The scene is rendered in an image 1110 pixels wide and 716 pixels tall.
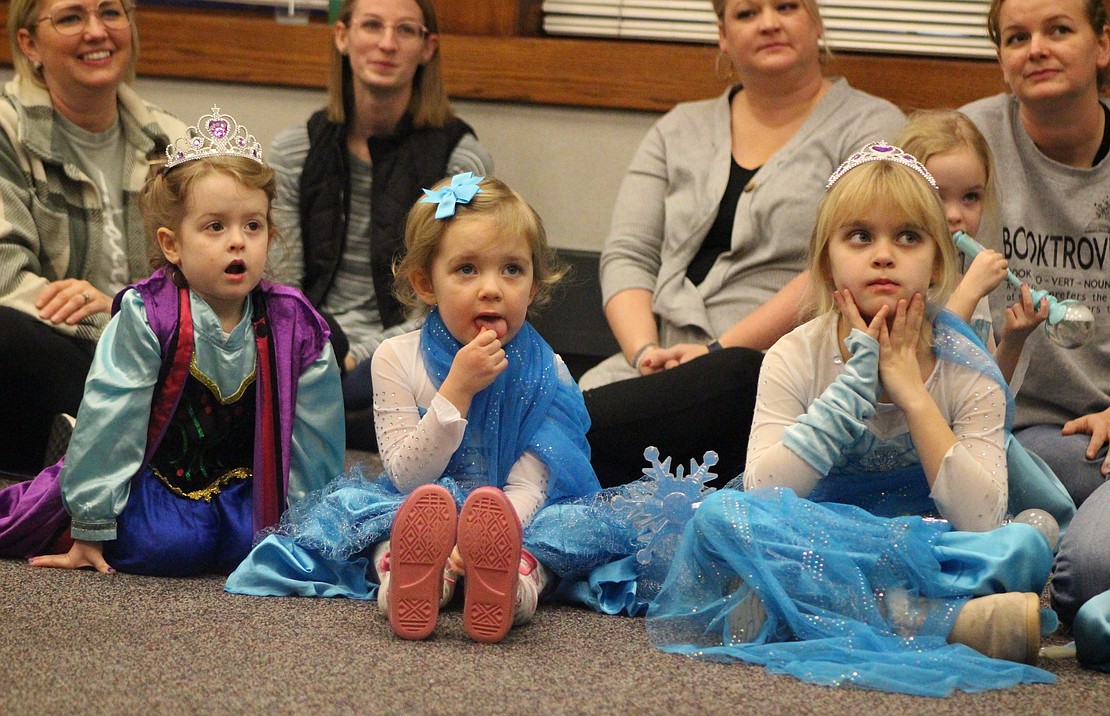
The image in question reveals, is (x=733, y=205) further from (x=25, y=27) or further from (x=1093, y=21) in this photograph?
(x=25, y=27)

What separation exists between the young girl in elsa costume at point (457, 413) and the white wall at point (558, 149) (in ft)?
3.97

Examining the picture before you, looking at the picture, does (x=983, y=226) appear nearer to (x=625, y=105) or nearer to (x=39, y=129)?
(x=625, y=105)

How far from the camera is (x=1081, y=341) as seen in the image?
77.4 inches

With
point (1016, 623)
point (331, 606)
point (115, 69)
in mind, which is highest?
point (115, 69)

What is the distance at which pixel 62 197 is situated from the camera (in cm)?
243

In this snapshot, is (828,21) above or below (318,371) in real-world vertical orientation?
above

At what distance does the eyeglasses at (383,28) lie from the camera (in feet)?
8.80

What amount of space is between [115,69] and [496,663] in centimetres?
151

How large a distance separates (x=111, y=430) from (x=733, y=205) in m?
1.25

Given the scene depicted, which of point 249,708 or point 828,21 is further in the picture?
point 828,21

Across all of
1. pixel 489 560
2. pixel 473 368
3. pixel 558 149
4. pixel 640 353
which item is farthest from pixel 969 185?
pixel 558 149

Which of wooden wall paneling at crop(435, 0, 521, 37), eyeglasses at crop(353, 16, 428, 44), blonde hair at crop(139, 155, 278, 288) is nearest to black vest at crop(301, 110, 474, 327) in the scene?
eyeglasses at crop(353, 16, 428, 44)

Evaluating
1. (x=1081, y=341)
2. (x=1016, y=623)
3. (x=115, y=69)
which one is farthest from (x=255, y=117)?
(x=1016, y=623)

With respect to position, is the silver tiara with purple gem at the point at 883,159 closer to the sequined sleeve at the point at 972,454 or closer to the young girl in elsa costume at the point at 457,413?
the sequined sleeve at the point at 972,454
